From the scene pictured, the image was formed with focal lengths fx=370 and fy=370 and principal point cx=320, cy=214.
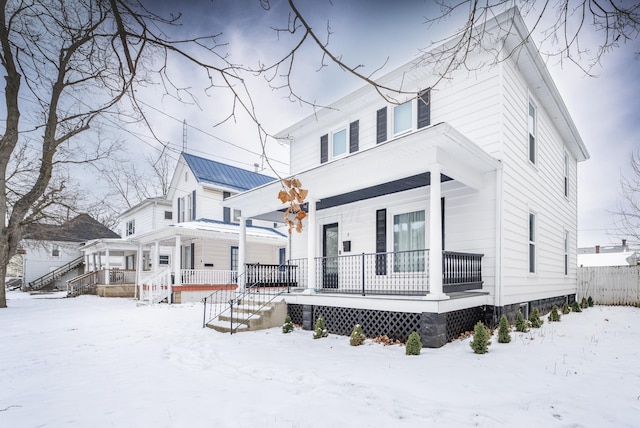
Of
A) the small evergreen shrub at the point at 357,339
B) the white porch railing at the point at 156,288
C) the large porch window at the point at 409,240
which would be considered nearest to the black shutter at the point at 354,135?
the large porch window at the point at 409,240

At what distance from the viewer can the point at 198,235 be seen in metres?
16.4

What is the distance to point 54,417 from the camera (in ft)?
12.1

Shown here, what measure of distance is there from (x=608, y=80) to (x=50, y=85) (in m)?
5.63

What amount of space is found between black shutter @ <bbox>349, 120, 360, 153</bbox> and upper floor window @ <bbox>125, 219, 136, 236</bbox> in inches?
804

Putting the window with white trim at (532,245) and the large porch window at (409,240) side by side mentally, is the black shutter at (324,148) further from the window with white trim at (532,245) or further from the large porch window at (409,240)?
the window with white trim at (532,245)

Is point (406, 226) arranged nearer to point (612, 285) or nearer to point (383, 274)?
point (383, 274)

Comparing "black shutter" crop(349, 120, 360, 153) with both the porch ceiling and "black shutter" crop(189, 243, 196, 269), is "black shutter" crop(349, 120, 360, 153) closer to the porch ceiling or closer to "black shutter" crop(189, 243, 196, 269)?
the porch ceiling

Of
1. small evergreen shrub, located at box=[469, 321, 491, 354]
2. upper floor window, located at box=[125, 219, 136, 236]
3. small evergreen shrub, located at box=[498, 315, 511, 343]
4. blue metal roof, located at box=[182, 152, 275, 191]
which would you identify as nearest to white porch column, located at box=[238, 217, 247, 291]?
small evergreen shrub, located at box=[469, 321, 491, 354]

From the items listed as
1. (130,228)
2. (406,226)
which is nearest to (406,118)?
(406,226)

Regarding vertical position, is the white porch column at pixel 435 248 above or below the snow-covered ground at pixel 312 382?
above

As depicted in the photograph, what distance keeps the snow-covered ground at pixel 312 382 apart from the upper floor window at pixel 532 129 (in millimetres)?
4666

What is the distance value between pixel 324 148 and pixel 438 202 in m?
5.96

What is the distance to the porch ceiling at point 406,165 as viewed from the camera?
6.88 meters

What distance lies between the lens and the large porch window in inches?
363
